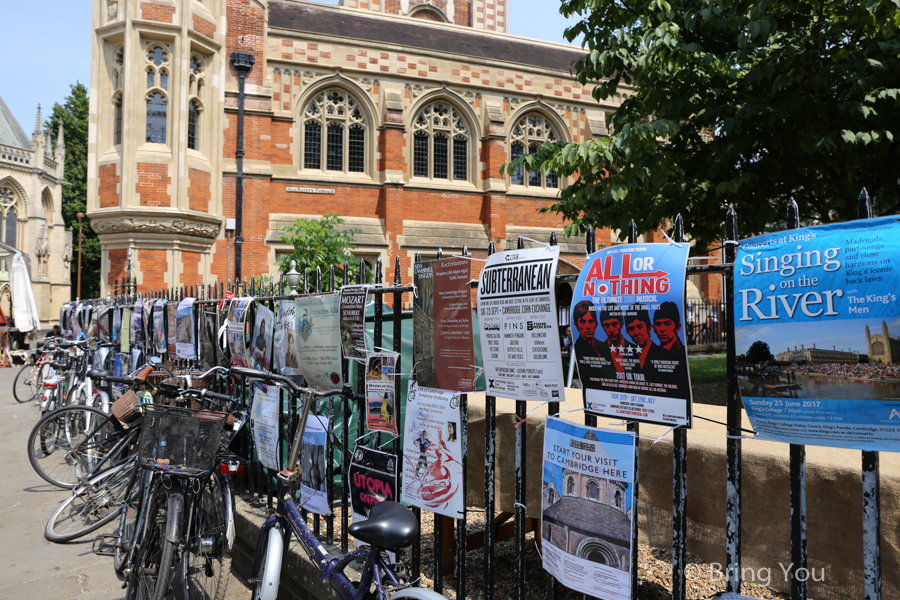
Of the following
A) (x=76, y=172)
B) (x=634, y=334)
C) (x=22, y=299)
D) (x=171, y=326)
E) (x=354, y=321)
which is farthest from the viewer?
(x=76, y=172)

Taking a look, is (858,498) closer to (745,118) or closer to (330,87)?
(745,118)

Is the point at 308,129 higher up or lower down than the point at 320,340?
higher up

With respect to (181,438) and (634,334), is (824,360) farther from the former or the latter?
(181,438)

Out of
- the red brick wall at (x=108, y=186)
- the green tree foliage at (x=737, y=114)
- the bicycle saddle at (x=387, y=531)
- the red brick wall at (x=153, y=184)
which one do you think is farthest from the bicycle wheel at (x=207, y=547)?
the red brick wall at (x=108, y=186)

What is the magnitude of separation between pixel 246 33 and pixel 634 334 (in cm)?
1933

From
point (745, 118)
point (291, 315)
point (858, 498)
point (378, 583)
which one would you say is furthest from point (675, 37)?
point (378, 583)

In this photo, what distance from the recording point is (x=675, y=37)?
657cm

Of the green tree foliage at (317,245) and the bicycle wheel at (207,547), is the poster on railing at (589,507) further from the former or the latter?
the green tree foliage at (317,245)

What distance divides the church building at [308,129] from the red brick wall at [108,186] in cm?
4

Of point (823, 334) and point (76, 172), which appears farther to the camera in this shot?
point (76, 172)

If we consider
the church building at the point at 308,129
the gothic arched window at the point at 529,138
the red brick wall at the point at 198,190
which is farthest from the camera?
the gothic arched window at the point at 529,138

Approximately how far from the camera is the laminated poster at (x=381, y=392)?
3.19m

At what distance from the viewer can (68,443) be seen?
657 centimetres

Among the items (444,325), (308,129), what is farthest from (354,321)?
(308,129)
